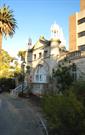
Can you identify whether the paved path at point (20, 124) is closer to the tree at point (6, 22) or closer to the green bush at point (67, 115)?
the green bush at point (67, 115)

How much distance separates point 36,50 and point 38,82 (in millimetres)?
5611

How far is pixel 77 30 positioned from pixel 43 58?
33.1 m

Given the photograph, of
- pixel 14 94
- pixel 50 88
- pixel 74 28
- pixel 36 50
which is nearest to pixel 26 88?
pixel 14 94

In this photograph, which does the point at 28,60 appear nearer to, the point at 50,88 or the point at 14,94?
the point at 14,94

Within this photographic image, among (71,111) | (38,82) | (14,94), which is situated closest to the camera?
(71,111)

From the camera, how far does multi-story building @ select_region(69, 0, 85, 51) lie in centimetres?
7717

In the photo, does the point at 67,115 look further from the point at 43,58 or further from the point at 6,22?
the point at 43,58

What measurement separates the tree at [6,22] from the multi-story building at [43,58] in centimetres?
1286

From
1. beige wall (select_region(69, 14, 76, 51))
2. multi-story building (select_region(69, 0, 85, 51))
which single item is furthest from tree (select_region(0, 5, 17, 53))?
beige wall (select_region(69, 14, 76, 51))

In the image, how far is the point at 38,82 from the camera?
49.6 meters

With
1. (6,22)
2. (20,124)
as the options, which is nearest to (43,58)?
(6,22)

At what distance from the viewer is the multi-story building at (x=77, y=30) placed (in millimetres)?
77169

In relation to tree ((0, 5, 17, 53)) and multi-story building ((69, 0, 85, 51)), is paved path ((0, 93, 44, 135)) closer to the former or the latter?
tree ((0, 5, 17, 53))

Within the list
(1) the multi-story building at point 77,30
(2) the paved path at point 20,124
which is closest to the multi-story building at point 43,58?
(2) the paved path at point 20,124
